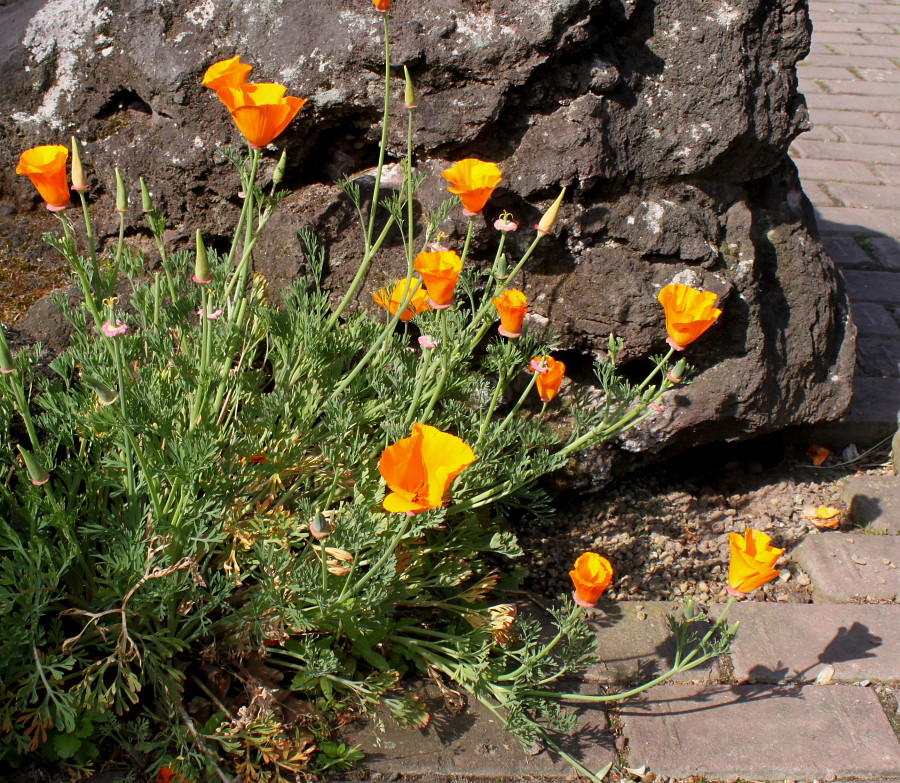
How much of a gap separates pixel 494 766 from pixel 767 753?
0.71 m

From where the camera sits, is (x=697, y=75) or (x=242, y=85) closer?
(x=242, y=85)

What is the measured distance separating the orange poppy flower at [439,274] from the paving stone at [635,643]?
3.82ft

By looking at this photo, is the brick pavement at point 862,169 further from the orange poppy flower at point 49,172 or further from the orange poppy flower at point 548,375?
the orange poppy flower at point 49,172

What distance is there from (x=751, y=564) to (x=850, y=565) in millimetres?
1094

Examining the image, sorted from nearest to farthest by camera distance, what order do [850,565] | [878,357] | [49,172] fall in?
[49,172]
[850,565]
[878,357]

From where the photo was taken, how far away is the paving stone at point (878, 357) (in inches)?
144

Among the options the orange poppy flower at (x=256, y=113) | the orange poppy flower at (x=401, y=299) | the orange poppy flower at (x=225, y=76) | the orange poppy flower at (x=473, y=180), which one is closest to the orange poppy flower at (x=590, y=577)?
the orange poppy flower at (x=401, y=299)

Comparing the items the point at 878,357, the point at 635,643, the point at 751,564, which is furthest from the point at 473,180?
the point at 878,357

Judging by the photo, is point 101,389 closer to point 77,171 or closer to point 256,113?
point 77,171

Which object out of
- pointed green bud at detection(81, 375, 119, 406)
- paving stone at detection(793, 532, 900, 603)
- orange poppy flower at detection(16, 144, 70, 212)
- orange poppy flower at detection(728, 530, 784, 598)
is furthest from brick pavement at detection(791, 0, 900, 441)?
orange poppy flower at detection(16, 144, 70, 212)

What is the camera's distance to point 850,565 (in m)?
2.78

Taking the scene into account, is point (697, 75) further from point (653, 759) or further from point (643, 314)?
point (653, 759)

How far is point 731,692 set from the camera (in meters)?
2.33

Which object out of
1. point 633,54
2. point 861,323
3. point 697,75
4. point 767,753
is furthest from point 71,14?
point 861,323
